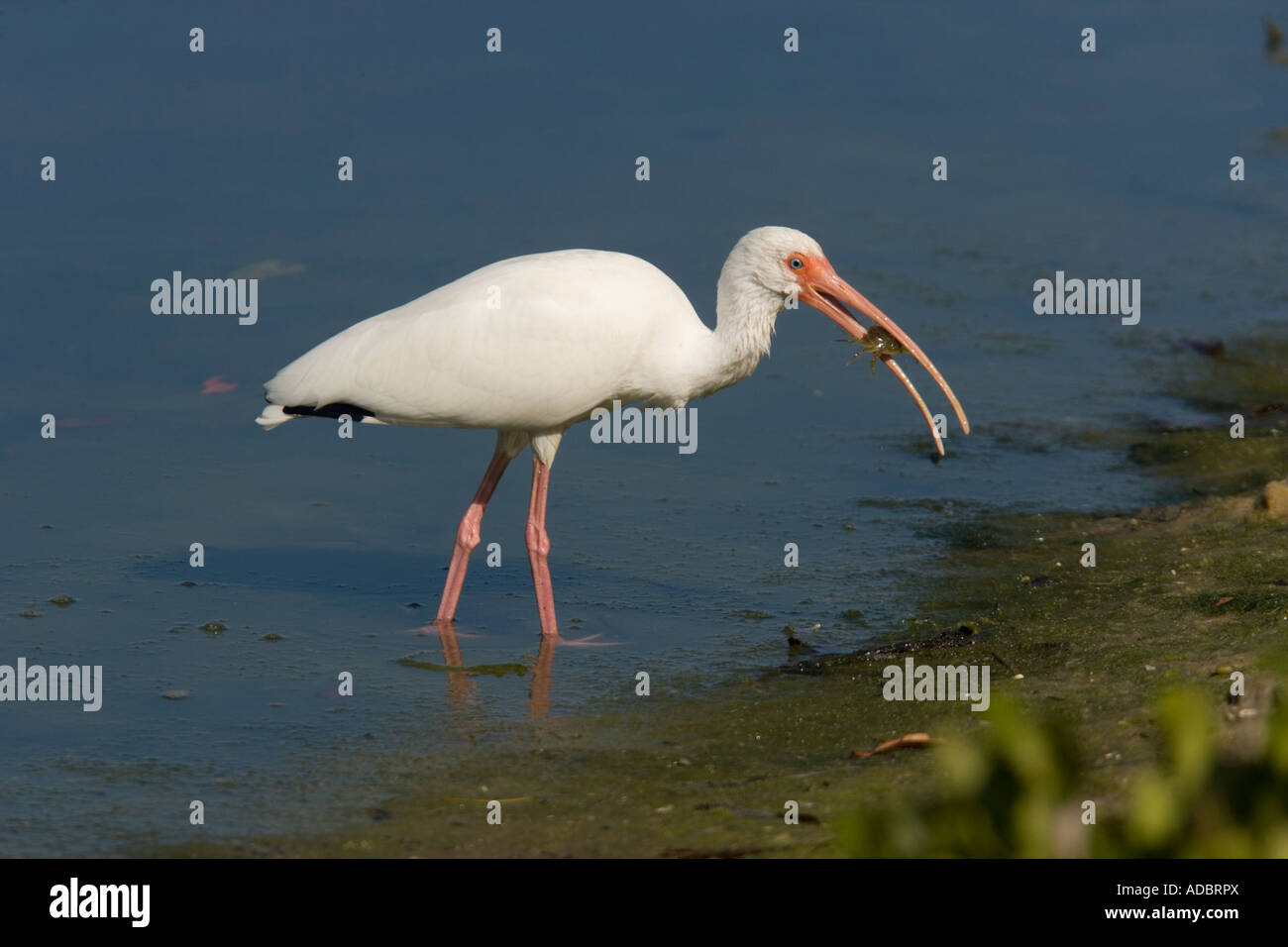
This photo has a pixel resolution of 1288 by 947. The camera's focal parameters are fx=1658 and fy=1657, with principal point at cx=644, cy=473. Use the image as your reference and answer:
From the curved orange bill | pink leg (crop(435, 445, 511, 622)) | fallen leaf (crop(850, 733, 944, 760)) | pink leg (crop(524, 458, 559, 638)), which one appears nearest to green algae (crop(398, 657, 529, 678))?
pink leg (crop(524, 458, 559, 638))

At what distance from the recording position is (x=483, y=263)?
1175cm

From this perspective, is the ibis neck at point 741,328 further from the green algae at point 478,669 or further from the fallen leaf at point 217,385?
the fallen leaf at point 217,385

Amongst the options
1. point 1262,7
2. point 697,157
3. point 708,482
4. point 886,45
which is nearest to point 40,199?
point 697,157

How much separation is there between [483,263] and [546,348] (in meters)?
4.49

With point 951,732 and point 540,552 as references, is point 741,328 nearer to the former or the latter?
point 540,552

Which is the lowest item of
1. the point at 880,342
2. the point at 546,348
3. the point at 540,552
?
the point at 540,552

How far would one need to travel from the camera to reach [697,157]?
14078 millimetres

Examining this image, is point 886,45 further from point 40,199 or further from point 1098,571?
point 1098,571

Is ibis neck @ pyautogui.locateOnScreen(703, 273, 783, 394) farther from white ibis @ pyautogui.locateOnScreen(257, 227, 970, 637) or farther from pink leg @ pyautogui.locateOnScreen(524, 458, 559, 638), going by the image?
pink leg @ pyautogui.locateOnScreen(524, 458, 559, 638)

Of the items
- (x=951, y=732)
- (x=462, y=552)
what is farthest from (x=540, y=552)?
(x=951, y=732)

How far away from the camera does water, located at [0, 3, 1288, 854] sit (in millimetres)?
6906

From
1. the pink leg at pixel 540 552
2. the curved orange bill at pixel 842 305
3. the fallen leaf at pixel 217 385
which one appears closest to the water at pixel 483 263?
the fallen leaf at pixel 217 385

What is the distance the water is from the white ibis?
974 millimetres
